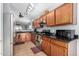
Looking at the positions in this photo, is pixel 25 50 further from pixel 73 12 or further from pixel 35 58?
pixel 73 12

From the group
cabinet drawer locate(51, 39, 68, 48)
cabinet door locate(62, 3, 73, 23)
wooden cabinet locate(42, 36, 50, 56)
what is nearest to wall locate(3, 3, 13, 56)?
wooden cabinet locate(42, 36, 50, 56)

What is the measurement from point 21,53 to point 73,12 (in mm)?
977

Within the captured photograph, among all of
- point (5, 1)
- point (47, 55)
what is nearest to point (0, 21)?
point (5, 1)

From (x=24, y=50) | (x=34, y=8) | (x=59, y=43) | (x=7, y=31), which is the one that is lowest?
(x=24, y=50)

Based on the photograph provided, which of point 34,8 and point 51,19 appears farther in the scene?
point 51,19

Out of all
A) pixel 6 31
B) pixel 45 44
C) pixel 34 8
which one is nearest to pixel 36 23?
pixel 34 8

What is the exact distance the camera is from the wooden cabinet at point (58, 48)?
1.44m

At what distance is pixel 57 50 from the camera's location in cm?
149

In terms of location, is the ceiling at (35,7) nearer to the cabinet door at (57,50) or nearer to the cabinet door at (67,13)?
the cabinet door at (67,13)

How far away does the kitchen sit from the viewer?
58.1 inches

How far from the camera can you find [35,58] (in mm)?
1552

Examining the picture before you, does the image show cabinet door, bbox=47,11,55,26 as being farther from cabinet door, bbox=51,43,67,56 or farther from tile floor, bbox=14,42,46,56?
tile floor, bbox=14,42,46,56

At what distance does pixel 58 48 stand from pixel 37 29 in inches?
16.6

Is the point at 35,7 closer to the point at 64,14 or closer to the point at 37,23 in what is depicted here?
the point at 37,23
